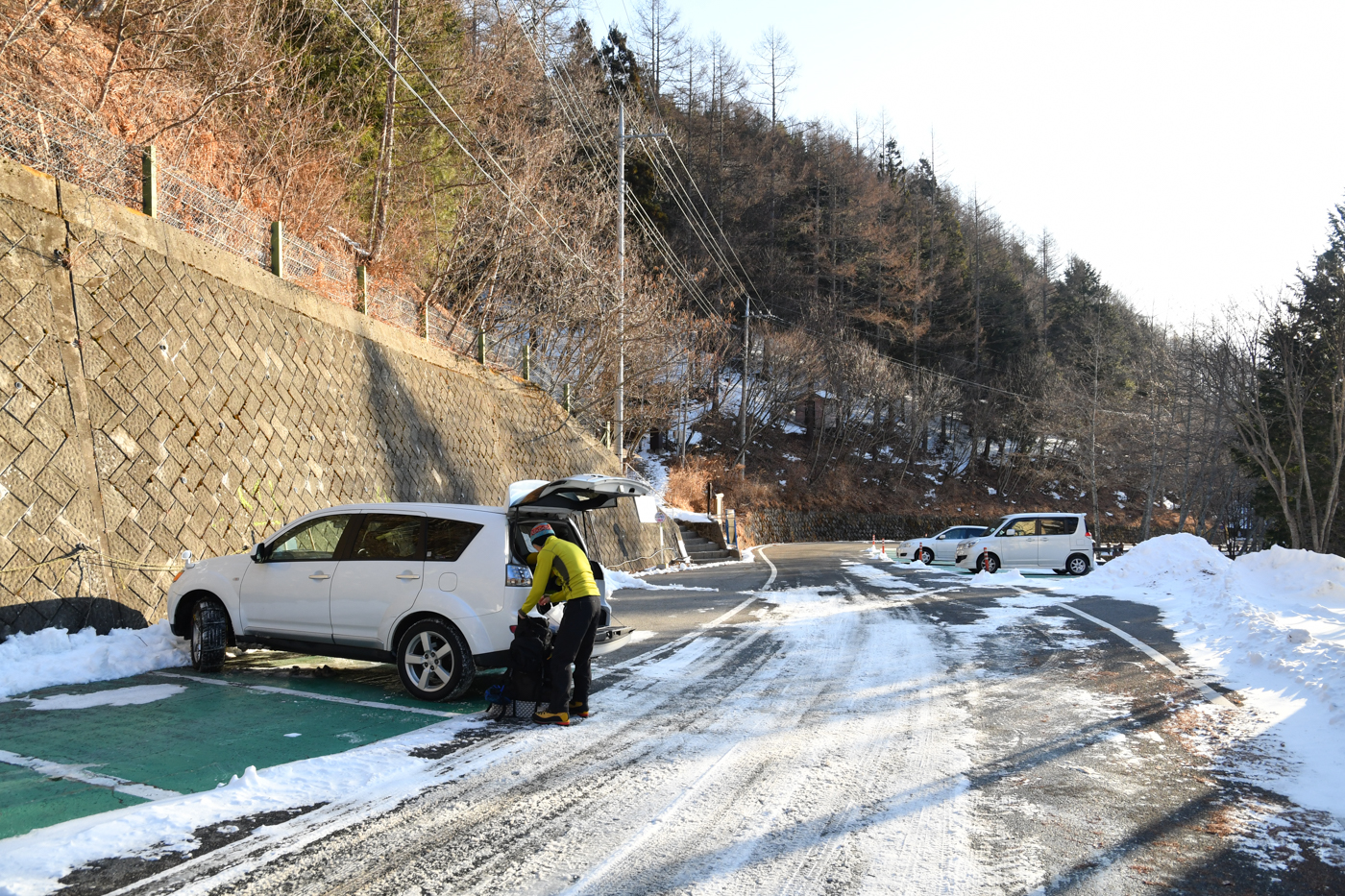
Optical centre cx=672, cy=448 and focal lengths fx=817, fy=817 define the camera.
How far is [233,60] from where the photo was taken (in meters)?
17.1

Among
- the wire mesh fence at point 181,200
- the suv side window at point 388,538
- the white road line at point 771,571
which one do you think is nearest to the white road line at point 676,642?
the suv side window at point 388,538

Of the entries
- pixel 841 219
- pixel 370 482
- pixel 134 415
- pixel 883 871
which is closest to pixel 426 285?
Answer: pixel 370 482

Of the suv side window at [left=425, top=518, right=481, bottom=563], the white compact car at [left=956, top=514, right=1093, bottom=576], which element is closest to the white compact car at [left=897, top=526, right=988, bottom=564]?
the white compact car at [left=956, top=514, right=1093, bottom=576]

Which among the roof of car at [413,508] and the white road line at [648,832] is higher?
the roof of car at [413,508]

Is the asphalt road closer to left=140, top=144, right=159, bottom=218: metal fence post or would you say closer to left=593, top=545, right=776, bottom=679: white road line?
left=593, top=545, right=776, bottom=679: white road line

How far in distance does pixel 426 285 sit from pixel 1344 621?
2371 centimetres

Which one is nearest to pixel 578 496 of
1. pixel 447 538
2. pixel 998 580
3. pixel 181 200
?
pixel 447 538

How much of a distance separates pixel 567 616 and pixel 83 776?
10.5 ft

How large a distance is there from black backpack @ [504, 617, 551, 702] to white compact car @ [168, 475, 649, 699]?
322 millimetres

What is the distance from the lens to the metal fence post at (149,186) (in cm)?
1162

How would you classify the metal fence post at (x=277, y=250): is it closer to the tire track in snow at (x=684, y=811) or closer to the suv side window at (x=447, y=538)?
the suv side window at (x=447, y=538)

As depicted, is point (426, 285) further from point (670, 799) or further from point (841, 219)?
point (841, 219)

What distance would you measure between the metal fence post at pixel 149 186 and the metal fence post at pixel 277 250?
9.15 ft

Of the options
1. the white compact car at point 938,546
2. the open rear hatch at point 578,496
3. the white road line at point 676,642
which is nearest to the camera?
the open rear hatch at point 578,496
